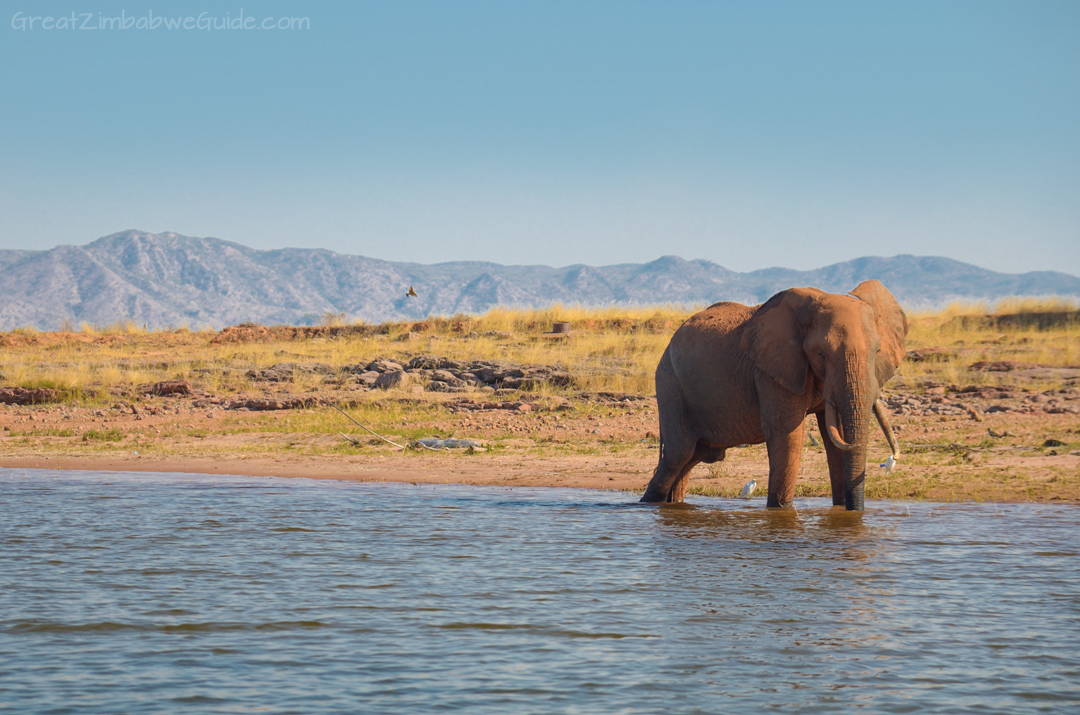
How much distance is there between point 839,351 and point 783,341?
590mm

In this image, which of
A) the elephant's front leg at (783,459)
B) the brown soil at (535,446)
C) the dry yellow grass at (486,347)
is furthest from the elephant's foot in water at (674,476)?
the dry yellow grass at (486,347)

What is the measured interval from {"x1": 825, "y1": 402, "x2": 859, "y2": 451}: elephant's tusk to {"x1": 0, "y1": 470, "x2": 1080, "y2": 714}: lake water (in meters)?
0.79

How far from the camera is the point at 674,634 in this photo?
6562mm

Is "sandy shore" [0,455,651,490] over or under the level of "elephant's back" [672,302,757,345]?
under

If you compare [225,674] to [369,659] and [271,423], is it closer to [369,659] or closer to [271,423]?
[369,659]

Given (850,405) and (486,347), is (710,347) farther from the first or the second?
(486,347)

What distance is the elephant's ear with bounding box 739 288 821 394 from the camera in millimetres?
9969

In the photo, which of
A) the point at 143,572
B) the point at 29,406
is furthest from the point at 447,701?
the point at 29,406

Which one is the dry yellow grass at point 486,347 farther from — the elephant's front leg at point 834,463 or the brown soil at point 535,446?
the elephant's front leg at point 834,463

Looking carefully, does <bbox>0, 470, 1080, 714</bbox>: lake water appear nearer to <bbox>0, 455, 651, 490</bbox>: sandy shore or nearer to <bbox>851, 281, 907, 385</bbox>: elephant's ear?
<bbox>851, 281, 907, 385</bbox>: elephant's ear

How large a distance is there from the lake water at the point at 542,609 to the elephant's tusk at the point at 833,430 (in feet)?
2.58

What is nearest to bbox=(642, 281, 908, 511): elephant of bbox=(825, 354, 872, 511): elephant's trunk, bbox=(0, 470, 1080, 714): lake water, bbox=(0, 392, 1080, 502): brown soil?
bbox=(825, 354, 872, 511): elephant's trunk

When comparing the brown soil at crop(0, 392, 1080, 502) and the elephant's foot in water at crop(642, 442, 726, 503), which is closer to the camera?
the elephant's foot in water at crop(642, 442, 726, 503)

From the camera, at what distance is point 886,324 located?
415 inches
